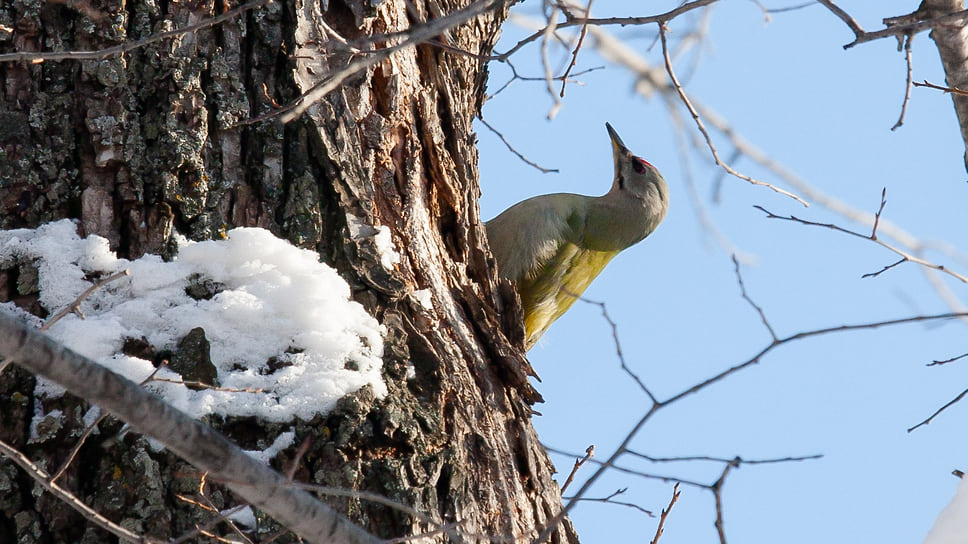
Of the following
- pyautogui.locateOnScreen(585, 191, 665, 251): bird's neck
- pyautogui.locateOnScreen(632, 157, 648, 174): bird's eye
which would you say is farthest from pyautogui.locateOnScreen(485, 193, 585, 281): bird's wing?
pyautogui.locateOnScreen(632, 157, 648, 174): bird's eye

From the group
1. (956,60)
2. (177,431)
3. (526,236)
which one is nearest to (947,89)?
(956,60)

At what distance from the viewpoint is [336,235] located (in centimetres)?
262

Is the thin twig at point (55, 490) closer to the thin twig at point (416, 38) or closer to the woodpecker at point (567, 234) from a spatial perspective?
the thin twig at point (416, 38)

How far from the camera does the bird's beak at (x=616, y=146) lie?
5.57 m

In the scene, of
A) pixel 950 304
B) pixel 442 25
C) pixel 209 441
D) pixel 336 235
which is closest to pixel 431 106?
pixel 336 235

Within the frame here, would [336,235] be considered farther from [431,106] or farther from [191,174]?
[431,106]

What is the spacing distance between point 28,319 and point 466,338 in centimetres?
119

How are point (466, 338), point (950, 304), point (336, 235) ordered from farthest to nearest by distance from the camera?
point (950, 304), point (466, 338), point (336, 235)

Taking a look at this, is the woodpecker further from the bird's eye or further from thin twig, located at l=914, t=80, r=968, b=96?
thin twig, located at l=914, t=80, r=968, b=96

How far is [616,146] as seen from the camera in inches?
224

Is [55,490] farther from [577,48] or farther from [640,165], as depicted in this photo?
[640,165]

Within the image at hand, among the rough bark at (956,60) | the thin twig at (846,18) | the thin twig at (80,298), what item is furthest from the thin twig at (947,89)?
the thin twig at (80,298)

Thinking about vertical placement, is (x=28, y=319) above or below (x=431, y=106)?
below

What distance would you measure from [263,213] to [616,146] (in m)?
3.46
